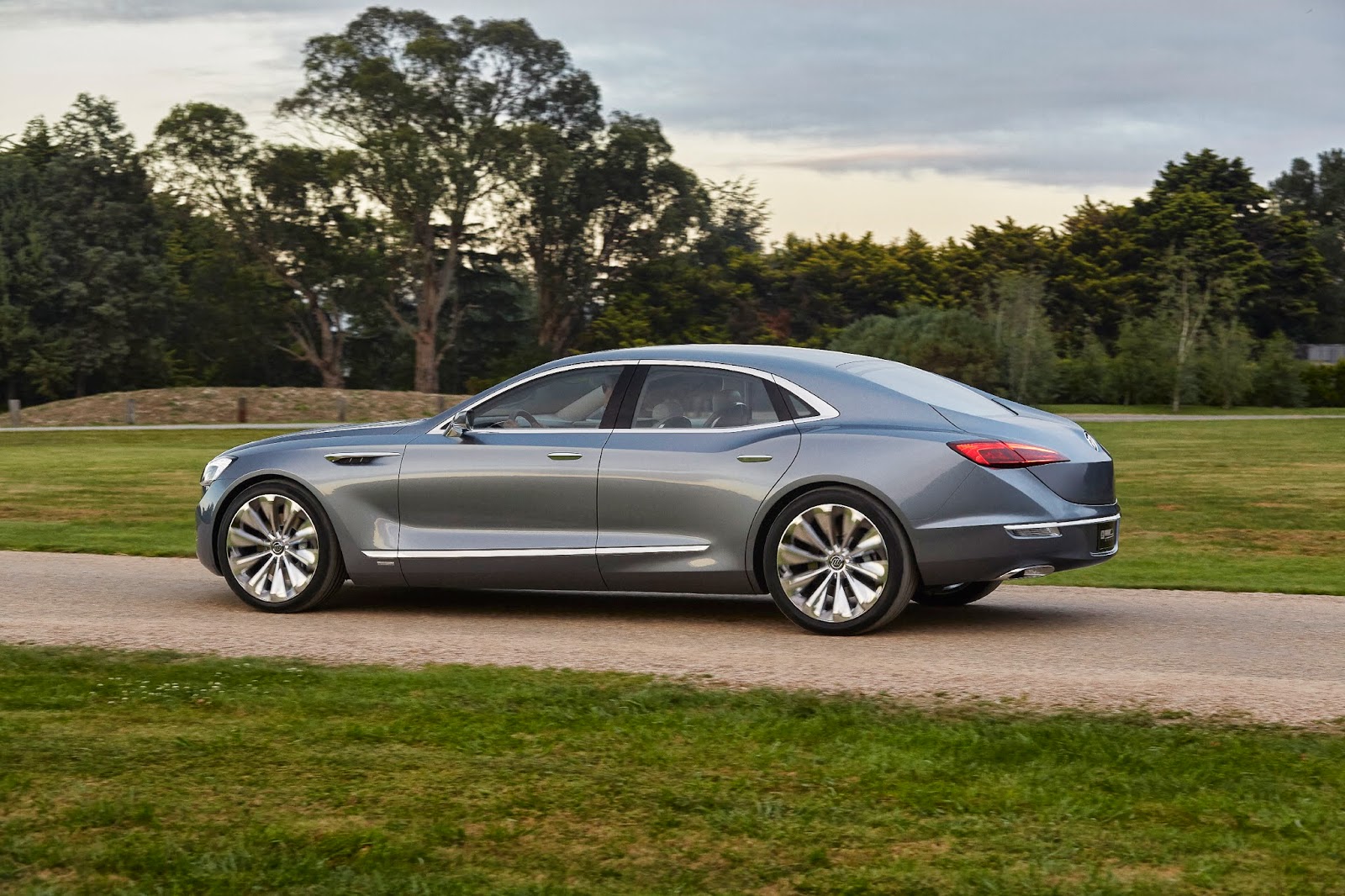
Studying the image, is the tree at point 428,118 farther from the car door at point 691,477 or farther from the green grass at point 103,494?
the car door at point 691,477

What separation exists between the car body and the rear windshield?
0.02 metres

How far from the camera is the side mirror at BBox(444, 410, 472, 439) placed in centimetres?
934

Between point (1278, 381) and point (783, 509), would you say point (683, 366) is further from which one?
point (1278, 381)

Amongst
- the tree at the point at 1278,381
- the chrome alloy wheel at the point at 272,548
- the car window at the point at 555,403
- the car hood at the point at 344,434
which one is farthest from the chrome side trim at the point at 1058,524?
the tree at the point at 1278,381

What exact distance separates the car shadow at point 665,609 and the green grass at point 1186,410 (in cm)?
4283

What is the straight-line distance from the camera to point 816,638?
8.43 metres

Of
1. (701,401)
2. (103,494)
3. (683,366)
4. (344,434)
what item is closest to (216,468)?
(344,434)

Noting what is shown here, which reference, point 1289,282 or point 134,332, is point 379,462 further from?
point 1289,282

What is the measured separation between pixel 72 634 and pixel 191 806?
382 centimetres

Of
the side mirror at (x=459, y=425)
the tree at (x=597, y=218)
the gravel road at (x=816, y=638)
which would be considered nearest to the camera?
the gravel road at (x=816, y=638)

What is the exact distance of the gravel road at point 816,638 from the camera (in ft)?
22.5

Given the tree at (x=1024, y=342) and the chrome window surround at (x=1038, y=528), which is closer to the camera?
the chrome window surround at (x=1038, y=528)

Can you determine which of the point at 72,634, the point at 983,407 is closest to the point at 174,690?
the point at 72,634

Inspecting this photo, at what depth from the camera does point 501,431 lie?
9273 mm
